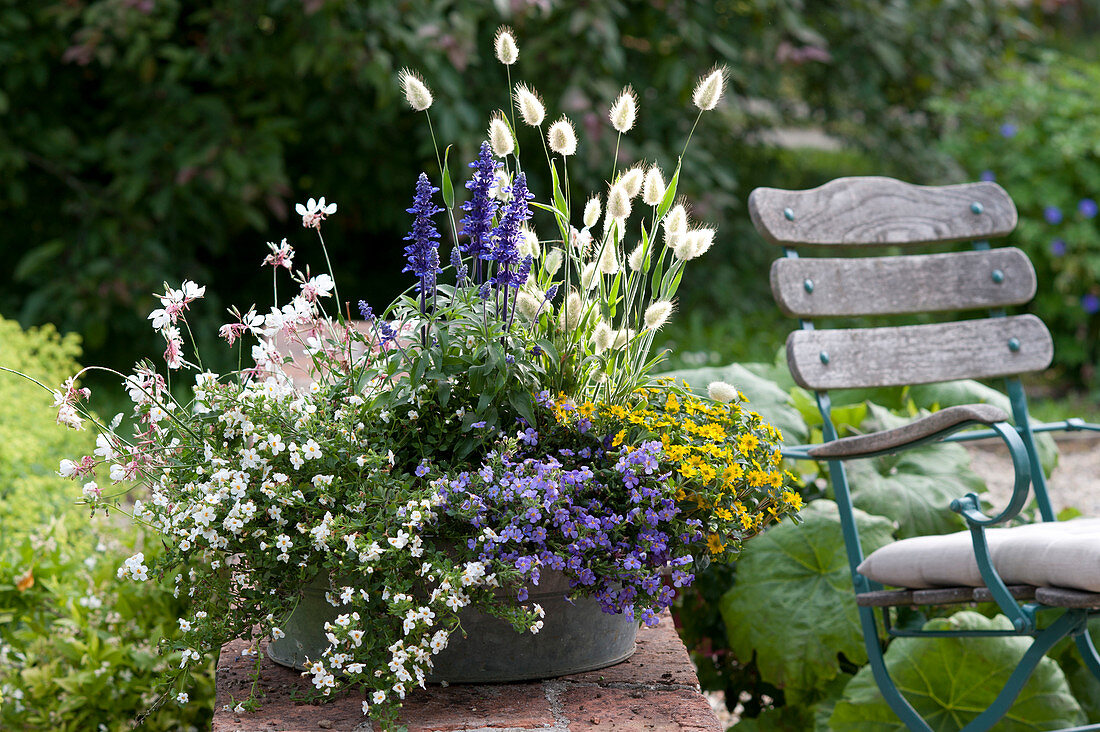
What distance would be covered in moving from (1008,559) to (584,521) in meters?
0.64

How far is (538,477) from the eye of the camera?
1338 millimetres

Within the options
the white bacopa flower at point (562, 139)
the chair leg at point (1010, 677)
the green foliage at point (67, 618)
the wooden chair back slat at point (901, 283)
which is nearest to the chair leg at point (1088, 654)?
the chair leg at point (1010, 677)

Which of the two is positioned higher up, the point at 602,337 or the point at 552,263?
the point at 552,263

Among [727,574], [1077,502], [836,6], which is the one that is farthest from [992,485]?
[836,6]

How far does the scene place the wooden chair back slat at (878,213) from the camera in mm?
2082

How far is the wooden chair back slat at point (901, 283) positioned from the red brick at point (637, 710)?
890mm

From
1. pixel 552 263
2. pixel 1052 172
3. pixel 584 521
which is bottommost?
pixel 584 521

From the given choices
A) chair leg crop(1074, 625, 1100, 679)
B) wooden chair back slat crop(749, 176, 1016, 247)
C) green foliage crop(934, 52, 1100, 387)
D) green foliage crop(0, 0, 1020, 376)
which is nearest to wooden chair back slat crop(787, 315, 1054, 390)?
wooden chair back slat crop(749, 176, 1016, 247)

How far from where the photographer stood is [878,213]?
223 centimetres

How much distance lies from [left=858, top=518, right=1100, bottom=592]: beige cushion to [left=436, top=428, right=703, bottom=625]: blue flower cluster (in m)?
0.40

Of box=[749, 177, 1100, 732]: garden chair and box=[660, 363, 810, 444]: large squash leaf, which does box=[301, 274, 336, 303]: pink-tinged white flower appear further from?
box=[660, 363, 810, 444]: large squash leaf

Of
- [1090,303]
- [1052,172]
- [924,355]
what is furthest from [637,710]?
[1052,172]

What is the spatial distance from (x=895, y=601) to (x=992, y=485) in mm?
2553

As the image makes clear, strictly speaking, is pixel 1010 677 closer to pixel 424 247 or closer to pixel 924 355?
pixel 924 355
